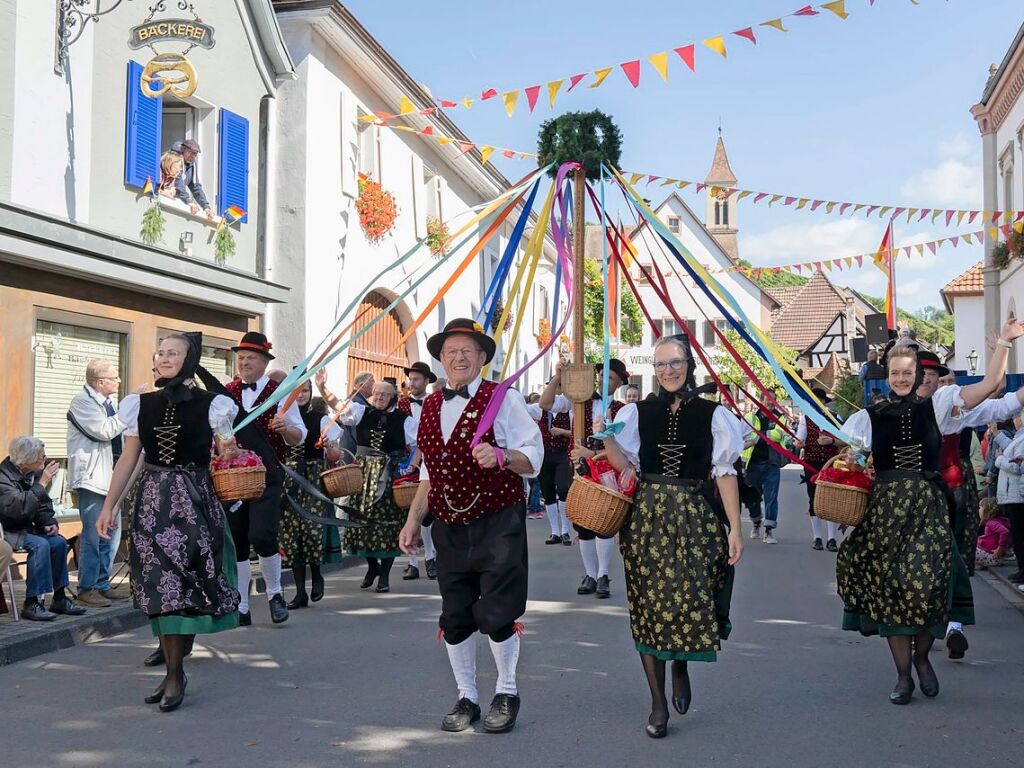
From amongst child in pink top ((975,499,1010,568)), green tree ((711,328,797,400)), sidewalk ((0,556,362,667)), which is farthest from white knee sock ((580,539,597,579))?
green tree ((711,328,797,400))

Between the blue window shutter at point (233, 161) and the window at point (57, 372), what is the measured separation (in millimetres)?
2891

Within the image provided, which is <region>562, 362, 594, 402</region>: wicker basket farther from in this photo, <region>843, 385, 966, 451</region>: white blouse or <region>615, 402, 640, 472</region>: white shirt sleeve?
<region>843, 385, 966, 451</region>: white blouse

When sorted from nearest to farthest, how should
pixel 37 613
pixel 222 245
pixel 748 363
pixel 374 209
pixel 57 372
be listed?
1. pixel 37 613
2. pixel 57 372
3. pixel 222 245
4. pixel 374 209
5. pixel 748 363

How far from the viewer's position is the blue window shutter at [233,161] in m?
13.3

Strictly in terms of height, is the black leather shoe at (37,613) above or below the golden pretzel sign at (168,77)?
below

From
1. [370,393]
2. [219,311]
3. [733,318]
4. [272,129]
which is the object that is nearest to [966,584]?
[733,318]

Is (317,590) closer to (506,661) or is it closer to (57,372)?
(57,372)

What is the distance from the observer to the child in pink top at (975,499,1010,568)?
1088 centimetres

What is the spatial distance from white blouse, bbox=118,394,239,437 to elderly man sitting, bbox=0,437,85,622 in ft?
7.87

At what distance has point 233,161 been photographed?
44.4 feet

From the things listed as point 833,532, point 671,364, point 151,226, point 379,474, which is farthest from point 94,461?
point 833,532

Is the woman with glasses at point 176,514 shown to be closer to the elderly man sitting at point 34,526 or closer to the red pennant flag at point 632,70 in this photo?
the elderly man sitting at point 34,526

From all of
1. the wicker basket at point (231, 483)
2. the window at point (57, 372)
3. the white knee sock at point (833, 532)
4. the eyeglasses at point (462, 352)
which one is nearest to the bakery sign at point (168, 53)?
the window at point (57, 372)

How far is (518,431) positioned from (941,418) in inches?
92.6
